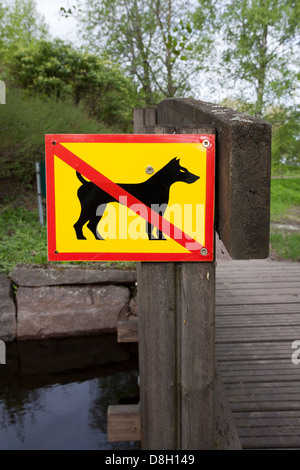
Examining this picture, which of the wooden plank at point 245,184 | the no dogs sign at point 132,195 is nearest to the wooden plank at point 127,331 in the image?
the no dogs sign at point 132,195

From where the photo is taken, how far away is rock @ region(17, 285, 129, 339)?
5.38 m

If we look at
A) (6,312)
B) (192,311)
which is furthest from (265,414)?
(6,312)

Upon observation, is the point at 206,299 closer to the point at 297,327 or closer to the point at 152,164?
the point at 152,164

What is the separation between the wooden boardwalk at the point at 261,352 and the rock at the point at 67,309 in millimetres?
1281

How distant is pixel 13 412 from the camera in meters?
4.25

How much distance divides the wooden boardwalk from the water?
1267mm

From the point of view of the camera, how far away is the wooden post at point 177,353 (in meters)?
1.69

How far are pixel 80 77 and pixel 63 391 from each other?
36.1 ft

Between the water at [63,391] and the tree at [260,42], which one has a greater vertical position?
the tree at [260,42]

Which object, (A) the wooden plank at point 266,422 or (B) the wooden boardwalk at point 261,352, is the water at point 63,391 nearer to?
(B) the wooden boardwalk at point 261,352

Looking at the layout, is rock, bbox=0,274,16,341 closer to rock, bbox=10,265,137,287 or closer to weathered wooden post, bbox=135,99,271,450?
rock, bbox=10,265,137,287

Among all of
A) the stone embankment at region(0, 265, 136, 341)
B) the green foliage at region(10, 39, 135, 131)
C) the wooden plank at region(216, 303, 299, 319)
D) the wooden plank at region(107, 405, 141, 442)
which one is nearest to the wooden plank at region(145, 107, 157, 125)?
the stone embankment at region(0, 265, 136, 341)

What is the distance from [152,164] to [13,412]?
136 inches
